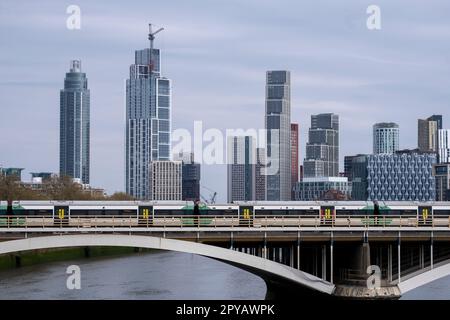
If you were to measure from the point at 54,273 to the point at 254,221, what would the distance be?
95.1 ft

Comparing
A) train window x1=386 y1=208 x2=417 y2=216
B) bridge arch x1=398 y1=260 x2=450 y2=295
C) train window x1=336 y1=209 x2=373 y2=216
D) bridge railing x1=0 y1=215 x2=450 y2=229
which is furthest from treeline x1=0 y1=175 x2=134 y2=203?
bridge arch x1=398 y1=260 x2=450 y2=295

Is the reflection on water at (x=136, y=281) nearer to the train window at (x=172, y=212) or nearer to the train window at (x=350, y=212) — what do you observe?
the train window at (x=172, y=212)

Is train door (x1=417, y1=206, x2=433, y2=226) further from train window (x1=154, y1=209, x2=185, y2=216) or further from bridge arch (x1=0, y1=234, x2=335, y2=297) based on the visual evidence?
train window (x1=154, y1=209, x2=185, y2=216)

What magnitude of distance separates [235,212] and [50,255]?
39894 millimetres

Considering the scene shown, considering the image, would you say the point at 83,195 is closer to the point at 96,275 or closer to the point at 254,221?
the point at 96,275

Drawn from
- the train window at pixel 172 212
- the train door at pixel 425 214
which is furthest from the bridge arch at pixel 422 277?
the train window at pixel 172 212

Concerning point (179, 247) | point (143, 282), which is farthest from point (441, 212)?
point (143, 282)

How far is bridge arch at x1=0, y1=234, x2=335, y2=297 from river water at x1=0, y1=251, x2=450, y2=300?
8761mm

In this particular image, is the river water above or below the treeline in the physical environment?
below

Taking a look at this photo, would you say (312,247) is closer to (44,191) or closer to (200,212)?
(200,212)

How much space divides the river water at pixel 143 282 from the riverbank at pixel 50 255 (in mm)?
2073

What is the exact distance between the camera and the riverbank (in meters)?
79.4

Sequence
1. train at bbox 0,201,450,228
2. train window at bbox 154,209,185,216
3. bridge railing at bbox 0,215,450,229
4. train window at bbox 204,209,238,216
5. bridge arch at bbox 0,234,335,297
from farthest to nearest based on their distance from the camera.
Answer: train window at bbox 204,209,238,216
train window at bbox 154,209,185,216
train at bbox 0,201,450,228
bridge railing at bbox 0,215,450,229
bridge arch at bbox 0,234,335,297
